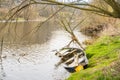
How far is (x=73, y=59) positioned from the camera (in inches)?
908

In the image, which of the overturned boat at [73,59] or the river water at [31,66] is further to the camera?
the overturned boat at [73,59]

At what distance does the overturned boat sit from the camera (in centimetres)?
1964

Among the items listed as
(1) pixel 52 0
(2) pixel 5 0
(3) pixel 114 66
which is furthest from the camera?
(3) pixel 114 66

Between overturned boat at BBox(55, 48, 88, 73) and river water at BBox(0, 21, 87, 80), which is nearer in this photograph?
river water at BBox(0, 21, 87, 80)

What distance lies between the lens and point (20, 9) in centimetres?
691

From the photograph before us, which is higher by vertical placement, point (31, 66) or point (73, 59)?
point (73, 59)

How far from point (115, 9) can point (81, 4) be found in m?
0.91

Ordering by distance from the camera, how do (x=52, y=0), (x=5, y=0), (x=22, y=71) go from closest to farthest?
(x=5, y=0) → (x=52, y=0) → (x=22, y=71)

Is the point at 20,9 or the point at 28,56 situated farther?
the point at 28,56

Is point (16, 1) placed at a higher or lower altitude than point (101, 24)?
higher

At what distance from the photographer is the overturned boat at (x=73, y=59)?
19.6 meters

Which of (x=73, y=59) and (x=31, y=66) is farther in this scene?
(x=73, y=59)

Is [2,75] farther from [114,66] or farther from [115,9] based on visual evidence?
[115,9]

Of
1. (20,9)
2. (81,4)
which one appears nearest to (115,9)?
(81,4)
